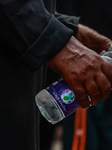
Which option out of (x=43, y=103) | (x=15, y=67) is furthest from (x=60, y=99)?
(x=15, y=67)

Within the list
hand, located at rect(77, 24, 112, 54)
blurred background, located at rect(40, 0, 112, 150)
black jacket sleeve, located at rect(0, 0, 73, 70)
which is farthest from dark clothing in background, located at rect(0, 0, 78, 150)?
blurred background, located at rect(40, 0, 112, 150)

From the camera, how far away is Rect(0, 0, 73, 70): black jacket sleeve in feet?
4.26

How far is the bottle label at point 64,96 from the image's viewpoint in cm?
137

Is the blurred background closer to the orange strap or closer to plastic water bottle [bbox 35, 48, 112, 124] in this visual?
the orange strap

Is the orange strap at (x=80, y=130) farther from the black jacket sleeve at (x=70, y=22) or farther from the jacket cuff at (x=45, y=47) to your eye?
the jacket cuff at (x=45, y=47)

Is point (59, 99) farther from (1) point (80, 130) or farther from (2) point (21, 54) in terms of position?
(1) point (80, 130)

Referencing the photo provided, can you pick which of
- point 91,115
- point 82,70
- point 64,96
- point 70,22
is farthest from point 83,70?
point 91,115

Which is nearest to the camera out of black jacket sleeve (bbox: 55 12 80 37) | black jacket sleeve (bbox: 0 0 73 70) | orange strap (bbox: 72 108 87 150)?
black jacket sleeve (bbox: 0 0 73 70)

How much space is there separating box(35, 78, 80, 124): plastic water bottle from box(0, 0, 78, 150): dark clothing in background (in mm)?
63

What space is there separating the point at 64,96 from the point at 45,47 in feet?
0.61

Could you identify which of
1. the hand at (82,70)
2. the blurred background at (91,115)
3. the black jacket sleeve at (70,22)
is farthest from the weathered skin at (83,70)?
the blurred background at (91,115)

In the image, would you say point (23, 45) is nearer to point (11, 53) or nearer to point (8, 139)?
point (11, 53)

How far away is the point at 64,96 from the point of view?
54.1 inches

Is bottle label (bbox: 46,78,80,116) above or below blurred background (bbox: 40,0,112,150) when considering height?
above
